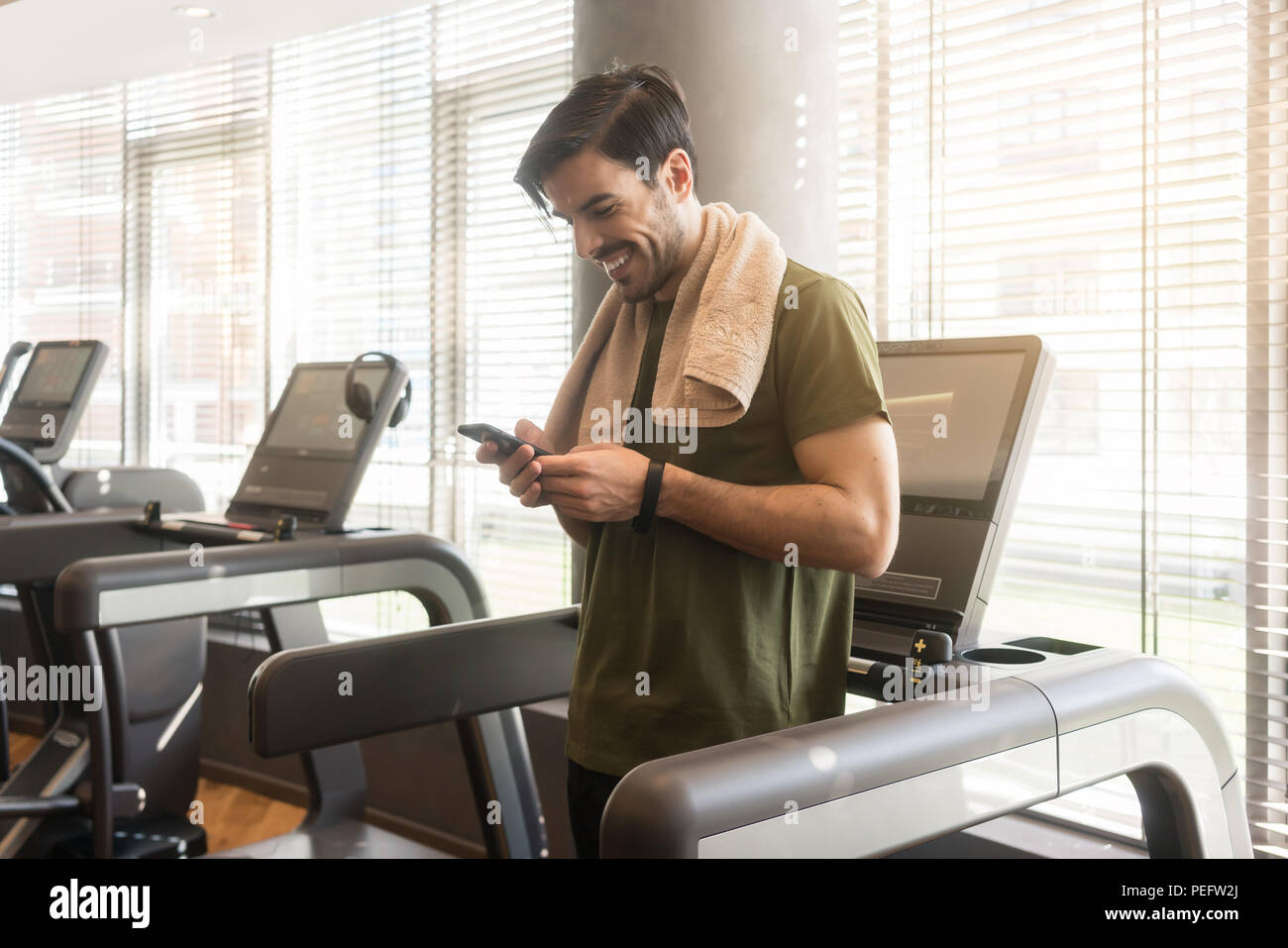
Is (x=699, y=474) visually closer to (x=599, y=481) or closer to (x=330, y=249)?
(x=599, y=481)

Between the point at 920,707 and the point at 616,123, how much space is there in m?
0.73

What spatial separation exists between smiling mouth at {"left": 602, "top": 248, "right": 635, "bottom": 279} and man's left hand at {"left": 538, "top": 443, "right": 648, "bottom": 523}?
235mm

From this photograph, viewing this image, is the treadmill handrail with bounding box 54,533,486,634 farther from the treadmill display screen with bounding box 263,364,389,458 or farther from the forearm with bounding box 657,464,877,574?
the forearm with bounding box 657,464,877,574

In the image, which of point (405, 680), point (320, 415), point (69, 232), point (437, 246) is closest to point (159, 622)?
point (320, 415)

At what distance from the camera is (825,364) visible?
1152 millimetres

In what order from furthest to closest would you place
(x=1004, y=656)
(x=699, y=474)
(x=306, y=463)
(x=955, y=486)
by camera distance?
(x=306, y=463) < (x=955, y=486) < (x=1004, y=656) < (x=699, y=474)

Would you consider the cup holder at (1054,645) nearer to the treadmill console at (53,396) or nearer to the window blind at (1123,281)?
the window blind at (1123,281)

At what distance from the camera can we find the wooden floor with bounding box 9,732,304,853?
3.34 meters

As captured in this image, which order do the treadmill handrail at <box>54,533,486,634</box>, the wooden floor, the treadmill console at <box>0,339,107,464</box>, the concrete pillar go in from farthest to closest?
the treadmill console at <box>0,339,107,464</box>, the wooden floor, the concrete pillar, the treadmill handrail at <box>54,533,486,634</box>

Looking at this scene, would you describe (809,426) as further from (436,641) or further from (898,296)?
(898,296)

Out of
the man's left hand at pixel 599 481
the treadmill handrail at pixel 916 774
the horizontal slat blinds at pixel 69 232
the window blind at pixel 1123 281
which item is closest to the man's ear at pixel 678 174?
the man's left hand at pixel 599 481

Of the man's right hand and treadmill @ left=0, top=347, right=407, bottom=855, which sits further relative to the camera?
treadmill @ left=0, top=347, right=407, bottom=855

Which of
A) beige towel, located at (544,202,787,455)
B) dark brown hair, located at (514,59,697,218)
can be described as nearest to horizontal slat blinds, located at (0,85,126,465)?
beige towel, located at (544,202,787,455)
